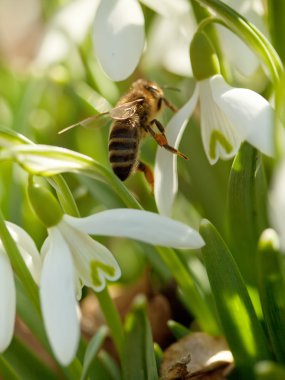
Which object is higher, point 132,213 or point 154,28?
point 154,28

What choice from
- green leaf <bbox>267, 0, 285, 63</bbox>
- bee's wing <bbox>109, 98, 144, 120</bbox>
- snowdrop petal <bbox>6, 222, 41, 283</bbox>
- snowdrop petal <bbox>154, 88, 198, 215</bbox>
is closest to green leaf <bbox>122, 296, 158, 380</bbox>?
snowdrop petal <bbox>6, 222, 41, 283</bbox>

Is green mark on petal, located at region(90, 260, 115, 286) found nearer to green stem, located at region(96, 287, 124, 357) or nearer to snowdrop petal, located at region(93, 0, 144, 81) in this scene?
green stem, located at region(96, 287, 124, 357)

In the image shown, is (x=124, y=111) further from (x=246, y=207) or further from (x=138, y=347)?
(x=138, y=347)

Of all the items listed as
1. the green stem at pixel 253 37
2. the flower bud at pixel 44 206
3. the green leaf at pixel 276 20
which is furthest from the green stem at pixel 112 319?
the green leaf at pixel 276 20

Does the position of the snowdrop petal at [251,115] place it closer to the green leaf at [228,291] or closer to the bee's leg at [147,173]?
the green leaf at [228,291]

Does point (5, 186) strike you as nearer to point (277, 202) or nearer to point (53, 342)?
point (53, 342)

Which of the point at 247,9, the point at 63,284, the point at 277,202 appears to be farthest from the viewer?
the point at 247,9

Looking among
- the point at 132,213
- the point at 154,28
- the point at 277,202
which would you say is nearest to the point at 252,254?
the point at 132,213
